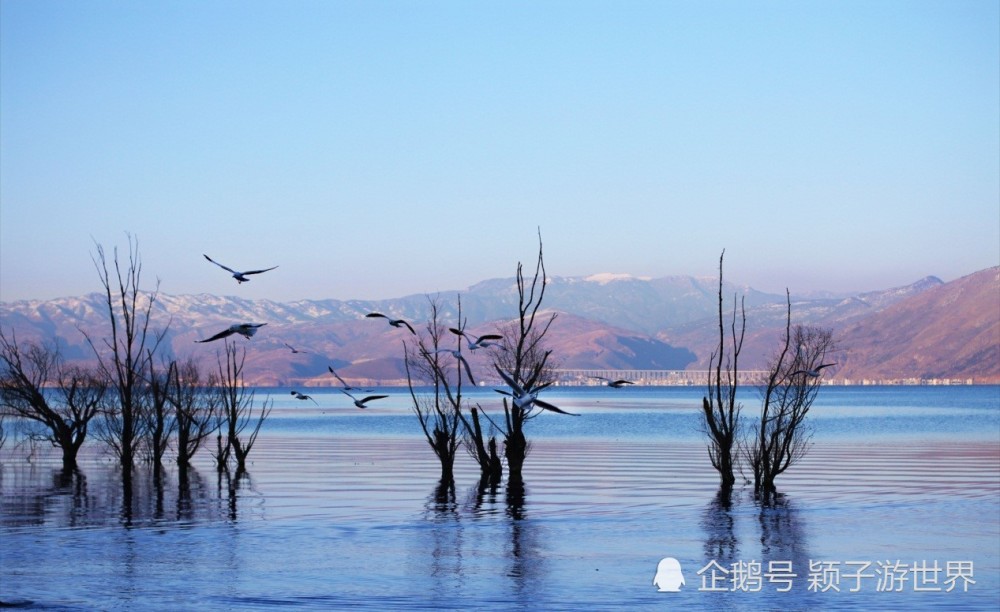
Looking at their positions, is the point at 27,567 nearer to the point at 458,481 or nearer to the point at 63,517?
the point at 63,517

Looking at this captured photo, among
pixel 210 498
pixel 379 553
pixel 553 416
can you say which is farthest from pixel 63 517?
pixel 553 416

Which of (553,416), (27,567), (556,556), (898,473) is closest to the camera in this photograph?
(27,567)

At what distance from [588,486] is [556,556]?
56.4 feet

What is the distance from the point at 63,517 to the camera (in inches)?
1262

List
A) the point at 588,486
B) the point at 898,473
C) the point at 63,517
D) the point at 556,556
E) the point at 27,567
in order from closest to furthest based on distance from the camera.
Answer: the point at 27,567
the point at 556,556
the point at 63,517
the point at 588,486
the point at 898,473
